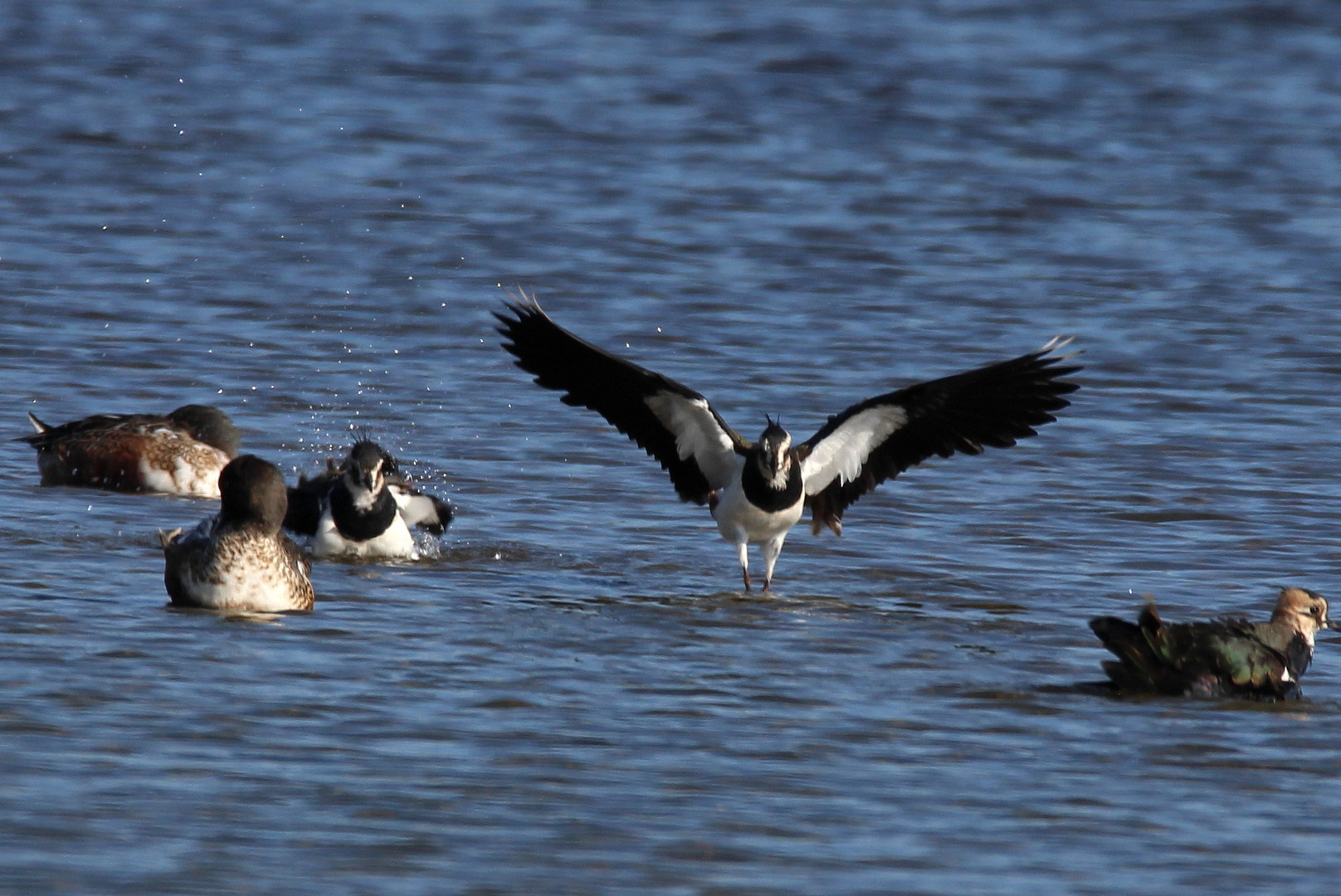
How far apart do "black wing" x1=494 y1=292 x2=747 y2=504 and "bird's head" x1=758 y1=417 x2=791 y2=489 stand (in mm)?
231

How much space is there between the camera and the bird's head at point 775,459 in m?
9.69

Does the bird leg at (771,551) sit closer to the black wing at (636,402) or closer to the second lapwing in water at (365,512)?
the black wing at (636,402)

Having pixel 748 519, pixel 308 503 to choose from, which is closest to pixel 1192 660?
pixel 748 519

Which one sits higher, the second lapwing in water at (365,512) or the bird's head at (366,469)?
the bird's head at (366,469)

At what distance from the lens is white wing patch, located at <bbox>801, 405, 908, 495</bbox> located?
9703mm

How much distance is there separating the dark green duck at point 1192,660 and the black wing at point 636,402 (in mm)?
2581

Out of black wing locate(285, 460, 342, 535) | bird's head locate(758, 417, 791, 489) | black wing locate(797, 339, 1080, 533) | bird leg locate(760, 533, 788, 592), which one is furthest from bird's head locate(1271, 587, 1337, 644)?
black wing locate(285, 460, 342, 535)

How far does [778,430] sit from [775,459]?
0.17 meters

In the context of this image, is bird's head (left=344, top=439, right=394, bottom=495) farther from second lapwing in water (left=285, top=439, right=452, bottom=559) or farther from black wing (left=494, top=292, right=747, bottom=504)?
black wing (left=494, top=292, right=747, bottom=504)

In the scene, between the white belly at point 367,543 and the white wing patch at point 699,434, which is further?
the white belly at point 367,543

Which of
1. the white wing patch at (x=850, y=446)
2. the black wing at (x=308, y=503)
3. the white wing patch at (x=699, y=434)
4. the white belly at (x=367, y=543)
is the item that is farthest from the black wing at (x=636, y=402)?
the black wing at (x=308, y=503)

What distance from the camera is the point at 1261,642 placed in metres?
7.77

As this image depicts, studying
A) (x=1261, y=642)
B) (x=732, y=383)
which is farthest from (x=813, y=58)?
(x=1261, y=642)

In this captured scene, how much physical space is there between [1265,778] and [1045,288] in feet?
32.5
